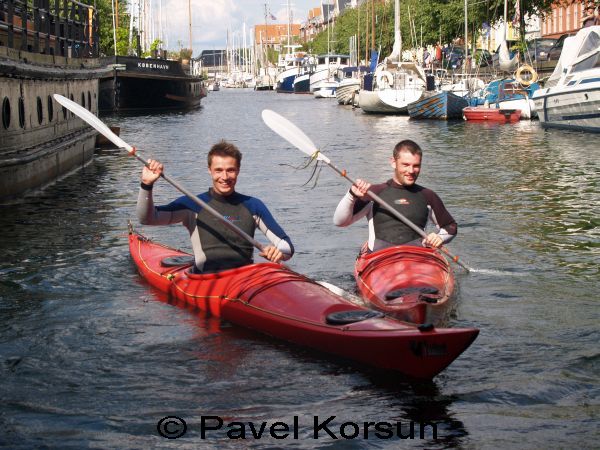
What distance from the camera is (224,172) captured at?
7.80m

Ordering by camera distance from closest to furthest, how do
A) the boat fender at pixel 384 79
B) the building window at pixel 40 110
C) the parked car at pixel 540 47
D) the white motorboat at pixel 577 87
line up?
the building window at pixel 40 110 < the white motorboat at pixel 577 87 < the boat fender at pixel 384 79 < the parked car at pixel 540 47

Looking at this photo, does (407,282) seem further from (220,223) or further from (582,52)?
(582,52)

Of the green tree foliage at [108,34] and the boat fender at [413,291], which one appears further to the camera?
the green tree foliage at [108,34]

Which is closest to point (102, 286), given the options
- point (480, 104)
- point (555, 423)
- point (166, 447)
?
point (166, 447)

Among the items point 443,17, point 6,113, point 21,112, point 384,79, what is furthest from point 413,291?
point 443,17

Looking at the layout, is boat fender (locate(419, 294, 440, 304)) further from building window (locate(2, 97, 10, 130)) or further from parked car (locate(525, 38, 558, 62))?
parked car (locate(525, 38, 558, 62))

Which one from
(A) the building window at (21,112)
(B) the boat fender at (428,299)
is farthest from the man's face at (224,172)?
(A) the building window at (21,112)

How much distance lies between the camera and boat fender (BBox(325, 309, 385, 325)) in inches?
264

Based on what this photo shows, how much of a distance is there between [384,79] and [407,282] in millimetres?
37327

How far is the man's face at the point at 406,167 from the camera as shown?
8445 mm

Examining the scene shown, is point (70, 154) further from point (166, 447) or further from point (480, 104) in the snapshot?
point (480, 104)

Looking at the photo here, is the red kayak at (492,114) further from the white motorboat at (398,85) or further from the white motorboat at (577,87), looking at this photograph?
the white motorboat at (398,85)

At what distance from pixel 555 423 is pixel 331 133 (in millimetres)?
28457

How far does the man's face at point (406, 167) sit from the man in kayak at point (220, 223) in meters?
1.23
